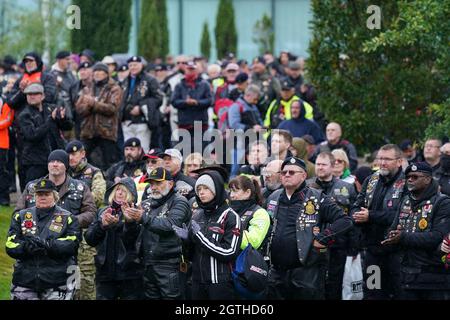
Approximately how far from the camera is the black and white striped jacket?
1355cm

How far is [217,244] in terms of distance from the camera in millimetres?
13562

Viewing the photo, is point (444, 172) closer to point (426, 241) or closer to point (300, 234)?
point (426, 241)

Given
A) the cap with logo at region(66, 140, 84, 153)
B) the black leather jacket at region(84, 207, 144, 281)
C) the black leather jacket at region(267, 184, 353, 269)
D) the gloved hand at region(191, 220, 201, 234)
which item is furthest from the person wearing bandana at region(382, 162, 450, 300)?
the cap with logo at region(66, 140, 84, 153)

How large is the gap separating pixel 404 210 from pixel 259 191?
162 cm

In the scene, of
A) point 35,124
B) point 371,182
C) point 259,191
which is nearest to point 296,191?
point 259,191

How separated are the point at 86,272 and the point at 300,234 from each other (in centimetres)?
296

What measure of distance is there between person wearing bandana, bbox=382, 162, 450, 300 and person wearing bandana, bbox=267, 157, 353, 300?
719 millimetres

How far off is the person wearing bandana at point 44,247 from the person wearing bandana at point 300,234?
2.24 meters

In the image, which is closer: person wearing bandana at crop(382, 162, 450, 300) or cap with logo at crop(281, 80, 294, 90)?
person wearing bandana at crop(382, 162, 450, 300)

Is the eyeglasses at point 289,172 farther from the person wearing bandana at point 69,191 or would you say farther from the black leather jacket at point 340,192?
the person wearing bandana at point 69,191

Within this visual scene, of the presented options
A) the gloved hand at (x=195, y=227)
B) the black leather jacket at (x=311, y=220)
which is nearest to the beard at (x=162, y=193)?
the gloved hand at (x=195, y=227)

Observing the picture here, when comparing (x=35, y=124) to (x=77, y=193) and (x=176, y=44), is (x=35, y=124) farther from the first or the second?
(x=176, y=44)

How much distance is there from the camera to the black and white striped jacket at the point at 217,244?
13.6 m

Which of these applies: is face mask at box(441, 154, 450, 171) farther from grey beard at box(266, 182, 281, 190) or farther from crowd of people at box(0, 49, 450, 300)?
grey beard at box(266, 182, 281, 190)
